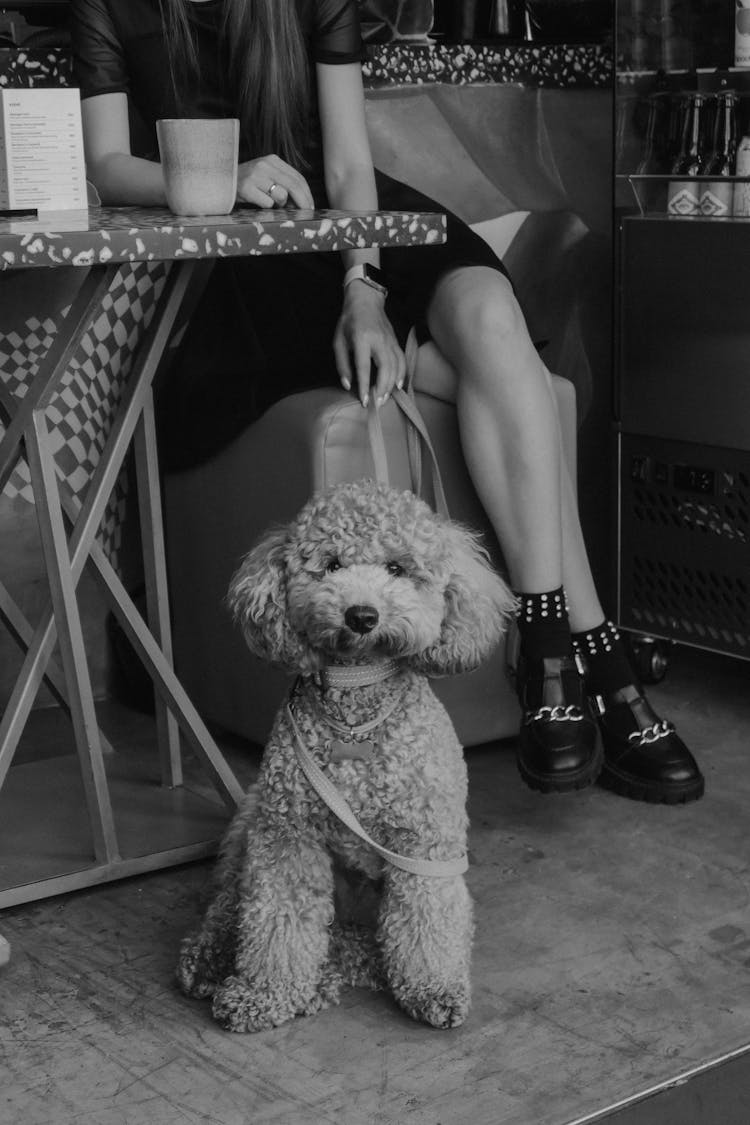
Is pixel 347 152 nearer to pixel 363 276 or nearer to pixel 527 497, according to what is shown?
pixel 363 276

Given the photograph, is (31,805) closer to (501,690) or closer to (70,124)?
(501,690)

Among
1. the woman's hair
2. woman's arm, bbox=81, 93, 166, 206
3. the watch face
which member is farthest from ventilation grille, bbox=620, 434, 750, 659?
woman's arm, bbox=81, 93, 166, 206

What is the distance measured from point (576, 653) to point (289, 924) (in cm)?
74

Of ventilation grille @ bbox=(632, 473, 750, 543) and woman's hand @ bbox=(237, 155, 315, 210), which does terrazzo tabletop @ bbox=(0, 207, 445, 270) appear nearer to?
woman's hand @ bbox=(237, 155, 315, 210)

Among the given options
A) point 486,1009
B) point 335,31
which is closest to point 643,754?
point 486,1009

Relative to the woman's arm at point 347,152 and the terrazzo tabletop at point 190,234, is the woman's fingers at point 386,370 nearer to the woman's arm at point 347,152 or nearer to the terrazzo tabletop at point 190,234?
the woman's arm at point 347,152

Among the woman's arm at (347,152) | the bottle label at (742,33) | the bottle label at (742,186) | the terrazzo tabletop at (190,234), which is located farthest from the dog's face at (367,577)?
the bottle label at (742,33)

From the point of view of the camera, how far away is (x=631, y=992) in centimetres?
163

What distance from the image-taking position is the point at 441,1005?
1.54 metres

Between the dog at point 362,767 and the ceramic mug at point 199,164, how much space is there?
426 mm

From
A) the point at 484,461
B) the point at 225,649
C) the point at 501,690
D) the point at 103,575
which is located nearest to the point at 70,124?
the point at 103,575

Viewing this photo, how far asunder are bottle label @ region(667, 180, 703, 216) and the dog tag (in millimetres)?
1341

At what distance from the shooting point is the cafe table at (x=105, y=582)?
161cm

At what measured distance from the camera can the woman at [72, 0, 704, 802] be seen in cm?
203
